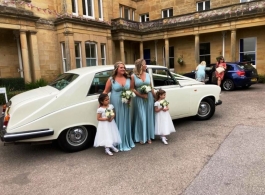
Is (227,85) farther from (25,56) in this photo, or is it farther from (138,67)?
(25,56)

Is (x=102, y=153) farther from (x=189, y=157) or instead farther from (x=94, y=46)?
(x=94, y=46)

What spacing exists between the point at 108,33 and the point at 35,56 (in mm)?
5976

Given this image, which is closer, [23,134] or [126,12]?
[23,134]

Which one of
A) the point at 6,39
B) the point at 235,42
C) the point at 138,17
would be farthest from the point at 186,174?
the point at 138,17

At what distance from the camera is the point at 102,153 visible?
14.4ft

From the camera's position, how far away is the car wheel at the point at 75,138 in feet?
14.4

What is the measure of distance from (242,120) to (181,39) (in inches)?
661

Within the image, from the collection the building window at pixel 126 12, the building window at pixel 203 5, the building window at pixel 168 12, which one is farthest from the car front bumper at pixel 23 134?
the building window at pixel 168 12

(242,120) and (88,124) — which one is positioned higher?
(88,124)

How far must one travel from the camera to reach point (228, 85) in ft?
39.7

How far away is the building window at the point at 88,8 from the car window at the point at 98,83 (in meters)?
13.1

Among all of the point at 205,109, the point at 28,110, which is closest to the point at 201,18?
the point at 205,109

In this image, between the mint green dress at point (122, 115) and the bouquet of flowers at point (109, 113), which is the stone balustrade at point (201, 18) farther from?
the bouquet of flowers at point (109, 113)

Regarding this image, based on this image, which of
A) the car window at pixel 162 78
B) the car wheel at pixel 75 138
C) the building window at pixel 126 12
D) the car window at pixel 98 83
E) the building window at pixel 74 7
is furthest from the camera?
the building window at pixel 126 12
